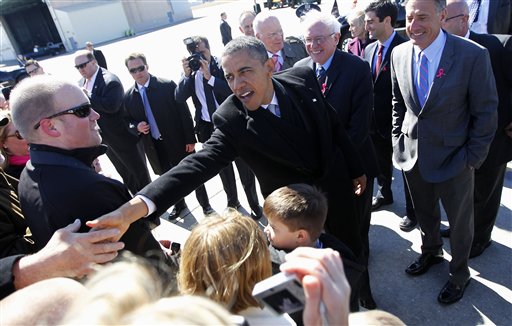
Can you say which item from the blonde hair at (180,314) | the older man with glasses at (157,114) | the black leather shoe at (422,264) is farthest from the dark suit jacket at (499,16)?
the blonde hair at (180,314)

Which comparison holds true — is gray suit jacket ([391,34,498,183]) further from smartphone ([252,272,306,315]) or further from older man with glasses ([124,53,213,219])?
older man with glasses ([124,53,213,219])

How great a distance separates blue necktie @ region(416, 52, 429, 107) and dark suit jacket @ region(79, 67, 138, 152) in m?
3.20

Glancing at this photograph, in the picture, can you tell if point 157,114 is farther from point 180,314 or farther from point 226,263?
point 180,314

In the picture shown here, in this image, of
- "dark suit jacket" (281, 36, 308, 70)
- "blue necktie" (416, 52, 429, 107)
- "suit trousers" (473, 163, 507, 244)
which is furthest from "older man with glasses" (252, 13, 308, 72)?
"suit trousers" (473, 163, 507, 244)

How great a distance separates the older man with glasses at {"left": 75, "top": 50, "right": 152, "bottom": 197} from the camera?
4.30 metres

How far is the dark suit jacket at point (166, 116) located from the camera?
4211 mm

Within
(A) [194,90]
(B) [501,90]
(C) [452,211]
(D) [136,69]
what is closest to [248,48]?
(C) [452,211]

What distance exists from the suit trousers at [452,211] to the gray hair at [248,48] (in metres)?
1.43

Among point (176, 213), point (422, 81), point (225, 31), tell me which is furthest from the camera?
point (225, 31)

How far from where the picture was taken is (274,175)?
7.80ft

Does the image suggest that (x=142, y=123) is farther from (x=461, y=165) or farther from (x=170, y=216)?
(x=461, y=165)

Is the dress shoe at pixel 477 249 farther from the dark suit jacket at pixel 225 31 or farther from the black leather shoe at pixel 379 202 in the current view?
the dark suit jacket at pixel 225 31

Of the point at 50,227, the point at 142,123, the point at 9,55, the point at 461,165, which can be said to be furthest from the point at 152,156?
the point at 9,55

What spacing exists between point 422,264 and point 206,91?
8.95 feet
